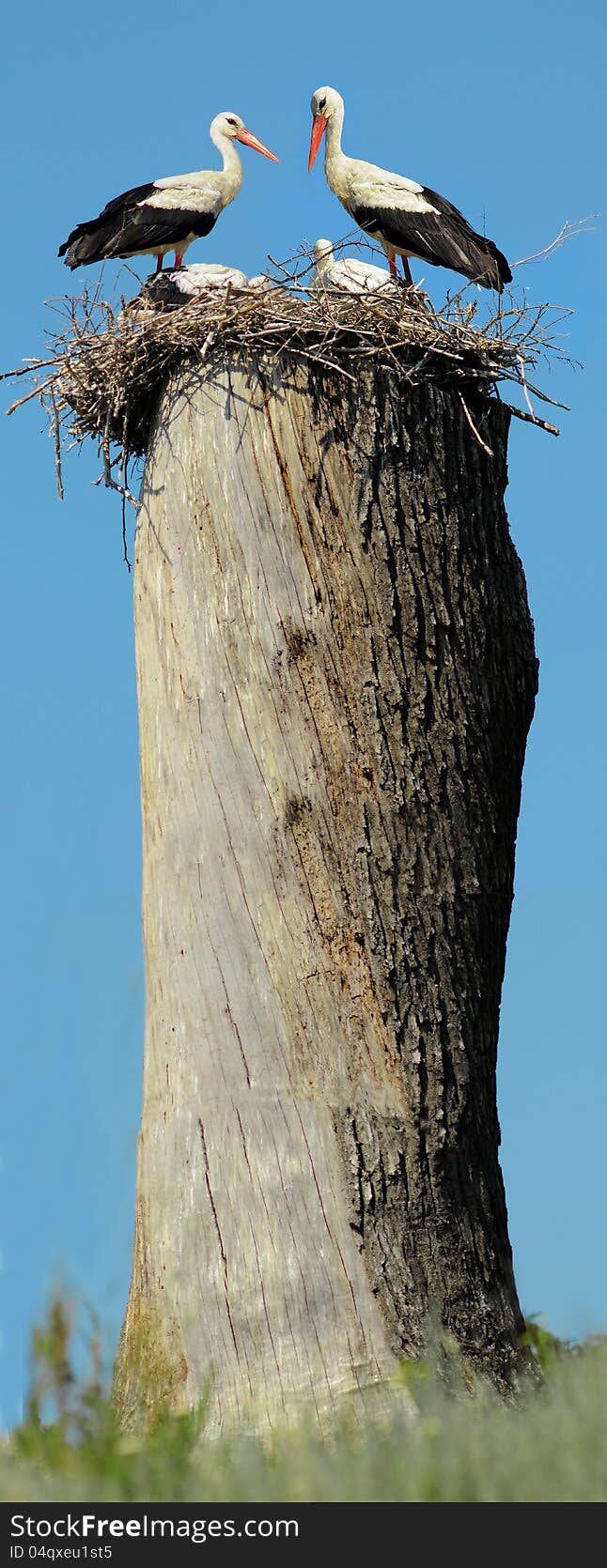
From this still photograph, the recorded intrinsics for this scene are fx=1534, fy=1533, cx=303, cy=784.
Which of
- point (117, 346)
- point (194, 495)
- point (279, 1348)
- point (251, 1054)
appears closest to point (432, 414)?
point (194, 495)

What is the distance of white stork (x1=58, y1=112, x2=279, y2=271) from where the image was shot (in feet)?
23.7

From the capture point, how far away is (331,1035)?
16.6 ft

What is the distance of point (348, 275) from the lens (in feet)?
19.6

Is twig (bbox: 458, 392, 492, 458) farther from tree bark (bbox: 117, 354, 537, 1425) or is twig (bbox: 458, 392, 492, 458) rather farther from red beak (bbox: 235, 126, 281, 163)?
red beak (bbox: 235, 126, 281, 163)

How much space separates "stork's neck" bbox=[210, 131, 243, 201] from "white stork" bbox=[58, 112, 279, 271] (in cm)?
22

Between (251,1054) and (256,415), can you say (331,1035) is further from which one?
(256,415)

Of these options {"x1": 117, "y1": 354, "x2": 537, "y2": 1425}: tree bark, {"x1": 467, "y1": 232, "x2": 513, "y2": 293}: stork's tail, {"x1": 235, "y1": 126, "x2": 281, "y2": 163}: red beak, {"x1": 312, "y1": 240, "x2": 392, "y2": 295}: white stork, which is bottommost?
{"x1": 117, "y1": 354, "x2": 537, "y2": 1425}: tree bark

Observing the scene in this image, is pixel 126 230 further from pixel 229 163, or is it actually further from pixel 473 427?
pixel 473 427

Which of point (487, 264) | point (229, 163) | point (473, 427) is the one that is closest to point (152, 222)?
point (229, 163)

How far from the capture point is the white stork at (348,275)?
579cm

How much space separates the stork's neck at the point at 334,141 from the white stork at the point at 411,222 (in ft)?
0.04

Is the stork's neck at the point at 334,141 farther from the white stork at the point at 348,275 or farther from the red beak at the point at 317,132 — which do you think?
the white stork at the point at 348,275

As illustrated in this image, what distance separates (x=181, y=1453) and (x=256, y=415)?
336 centimetres

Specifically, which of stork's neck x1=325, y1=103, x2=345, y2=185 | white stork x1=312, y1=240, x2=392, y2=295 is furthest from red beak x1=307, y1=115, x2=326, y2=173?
white stork x1=312, y1=240, x2=392, y2=295
